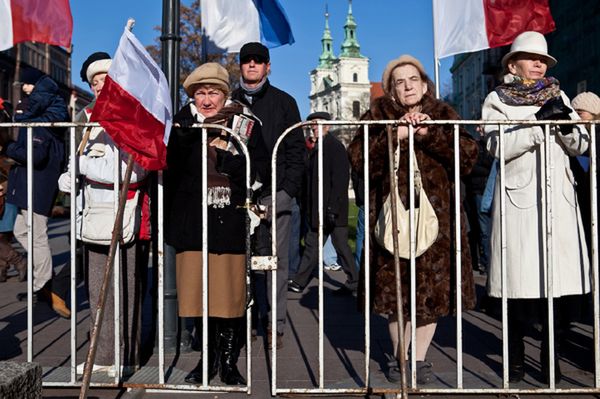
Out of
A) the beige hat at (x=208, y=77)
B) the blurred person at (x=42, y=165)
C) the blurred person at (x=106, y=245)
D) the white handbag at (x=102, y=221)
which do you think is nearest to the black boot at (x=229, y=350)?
the blurred person at (x=106, y=245)

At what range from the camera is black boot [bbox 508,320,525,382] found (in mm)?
4547

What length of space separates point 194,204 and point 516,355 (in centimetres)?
224

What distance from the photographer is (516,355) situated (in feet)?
15.1

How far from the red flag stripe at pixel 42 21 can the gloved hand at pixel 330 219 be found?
12.2 ft

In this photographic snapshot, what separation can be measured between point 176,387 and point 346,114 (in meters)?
122

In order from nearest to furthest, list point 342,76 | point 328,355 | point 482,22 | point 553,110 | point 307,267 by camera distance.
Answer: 1. point 553,110
2. point 328,355
3. point 482,22
4. point 307,267
5. point 342,76

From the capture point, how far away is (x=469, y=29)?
24.1ft

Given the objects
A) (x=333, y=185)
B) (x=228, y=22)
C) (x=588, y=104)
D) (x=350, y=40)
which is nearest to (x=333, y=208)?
(x=333, y=185)

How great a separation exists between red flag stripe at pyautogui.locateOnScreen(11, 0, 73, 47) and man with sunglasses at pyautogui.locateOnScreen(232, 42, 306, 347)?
156 cm

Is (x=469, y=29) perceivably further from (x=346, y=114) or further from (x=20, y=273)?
(x=346, y=114)

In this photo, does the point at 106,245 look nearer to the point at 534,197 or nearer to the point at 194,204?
the point at 194,204

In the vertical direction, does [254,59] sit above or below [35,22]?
below

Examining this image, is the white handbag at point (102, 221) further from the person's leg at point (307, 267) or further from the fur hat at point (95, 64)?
the person's leg at point (307, 267)

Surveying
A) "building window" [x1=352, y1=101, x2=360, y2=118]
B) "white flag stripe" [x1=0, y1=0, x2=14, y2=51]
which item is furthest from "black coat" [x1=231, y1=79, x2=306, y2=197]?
"building window" [x1=352, y1=101, x2=360, y2=118]
